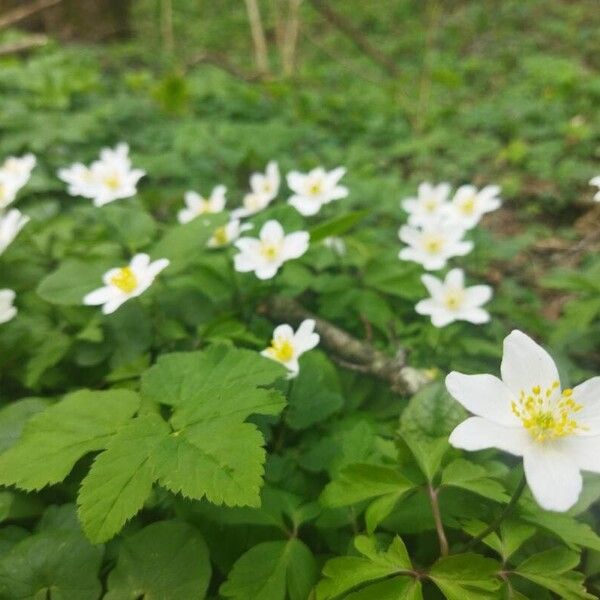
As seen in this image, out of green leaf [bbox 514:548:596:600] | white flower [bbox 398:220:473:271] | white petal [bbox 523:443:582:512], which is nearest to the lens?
white petal [bbox 523:443:582:512]

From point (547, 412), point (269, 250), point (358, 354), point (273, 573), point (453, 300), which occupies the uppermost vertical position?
point (547, 412)

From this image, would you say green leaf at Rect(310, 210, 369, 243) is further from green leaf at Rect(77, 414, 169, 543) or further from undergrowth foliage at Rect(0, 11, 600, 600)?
green leaf at Rect(77, 414, 169, 543)

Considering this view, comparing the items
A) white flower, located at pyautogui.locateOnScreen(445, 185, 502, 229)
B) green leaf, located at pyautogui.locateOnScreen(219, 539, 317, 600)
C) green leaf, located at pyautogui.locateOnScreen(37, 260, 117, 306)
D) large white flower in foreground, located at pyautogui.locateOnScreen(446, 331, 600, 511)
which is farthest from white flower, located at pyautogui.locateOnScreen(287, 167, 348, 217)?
green leaf, located at pyautogui.locateOnScreen(219, 539, 317, 600)

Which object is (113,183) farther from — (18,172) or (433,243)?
(433,243)

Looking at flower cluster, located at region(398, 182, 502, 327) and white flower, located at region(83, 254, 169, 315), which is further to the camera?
flower cluster, located at region(398, 182, 502, 327)

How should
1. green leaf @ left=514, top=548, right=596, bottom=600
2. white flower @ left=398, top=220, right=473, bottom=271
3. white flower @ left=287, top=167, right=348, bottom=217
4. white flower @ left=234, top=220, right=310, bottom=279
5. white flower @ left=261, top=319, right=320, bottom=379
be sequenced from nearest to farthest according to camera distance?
green leaf @ left=514, top=548, right=596, bottom=600 → white flower @ left=261, top=319, right=320, bottom=379 → white flower @ left=234, top=220, right=310, bottom=279 → white flower @ left=398, top=220, right=473, bottom=271 → white flower @ left=287, top=167, right=348, bottom=217

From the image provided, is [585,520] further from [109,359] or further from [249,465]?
[109,359]

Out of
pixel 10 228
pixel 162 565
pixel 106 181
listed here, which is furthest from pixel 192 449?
pixel 106 181
